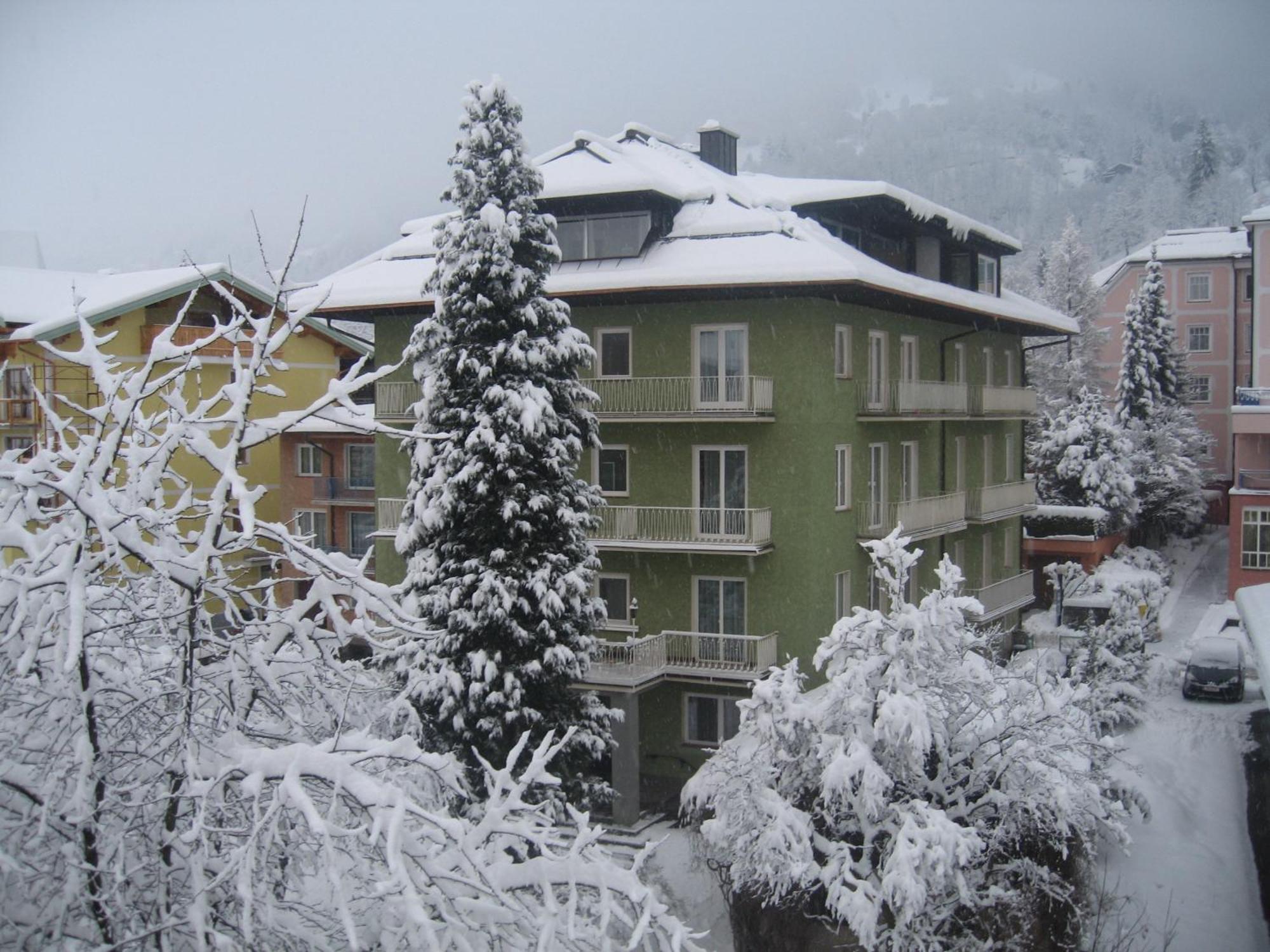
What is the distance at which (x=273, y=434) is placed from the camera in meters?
5.27

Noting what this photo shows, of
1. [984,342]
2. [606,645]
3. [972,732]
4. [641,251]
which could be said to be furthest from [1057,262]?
[972,732]

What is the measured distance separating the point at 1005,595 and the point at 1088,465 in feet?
44.7

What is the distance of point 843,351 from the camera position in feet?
83.2

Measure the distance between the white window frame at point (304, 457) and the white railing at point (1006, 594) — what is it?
1951cm

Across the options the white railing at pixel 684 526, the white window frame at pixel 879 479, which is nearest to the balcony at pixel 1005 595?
the white window frame at pixel 879 479

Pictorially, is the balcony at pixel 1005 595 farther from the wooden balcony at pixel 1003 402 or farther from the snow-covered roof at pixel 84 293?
the snow-covered roof at pixel 84 293

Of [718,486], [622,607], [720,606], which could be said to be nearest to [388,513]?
[622,607]

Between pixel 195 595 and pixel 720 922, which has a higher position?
pixel 195 595

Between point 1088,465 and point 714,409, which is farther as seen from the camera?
point 1088,465

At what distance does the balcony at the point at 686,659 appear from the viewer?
23.5m

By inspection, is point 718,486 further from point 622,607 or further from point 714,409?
point 622,607

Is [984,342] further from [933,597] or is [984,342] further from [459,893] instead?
[459,893]

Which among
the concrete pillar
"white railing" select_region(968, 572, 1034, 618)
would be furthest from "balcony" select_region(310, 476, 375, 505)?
"white railing" select_region(968, 572, 1034, 618)

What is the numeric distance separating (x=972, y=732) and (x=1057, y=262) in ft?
159
